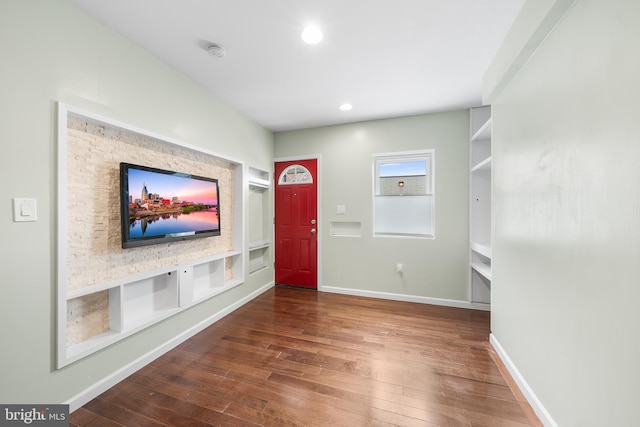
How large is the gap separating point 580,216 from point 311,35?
2040mm

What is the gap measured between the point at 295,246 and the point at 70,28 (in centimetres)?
325

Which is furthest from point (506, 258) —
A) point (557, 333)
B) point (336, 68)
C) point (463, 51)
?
point (336, 68)

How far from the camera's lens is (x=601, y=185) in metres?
1.04

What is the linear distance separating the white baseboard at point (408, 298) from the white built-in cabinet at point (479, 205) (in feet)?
0.26

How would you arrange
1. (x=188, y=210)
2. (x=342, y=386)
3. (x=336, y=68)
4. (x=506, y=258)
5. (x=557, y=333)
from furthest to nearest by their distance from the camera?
(x=188, y=210) < (x=336, y=68) < (x=506, y=258) < (x=342, y=386) < (x=557, y=333)

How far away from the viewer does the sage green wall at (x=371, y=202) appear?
323 cm

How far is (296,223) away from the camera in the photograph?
3992 millimetres

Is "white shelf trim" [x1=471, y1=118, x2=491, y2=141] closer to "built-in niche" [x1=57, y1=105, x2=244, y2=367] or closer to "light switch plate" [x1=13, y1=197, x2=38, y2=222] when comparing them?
"built-in niche" [x1=57, y1=105, x2=244, y2=367]

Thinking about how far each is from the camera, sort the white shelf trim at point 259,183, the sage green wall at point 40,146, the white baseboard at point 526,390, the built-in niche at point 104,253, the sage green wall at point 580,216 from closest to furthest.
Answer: the sage green wall at point 580,216 → the sage green wall at point 40,146 → the white baseboard at point 526,390 → the built-in niche at point 104,253 → the white shelf trim at point 259,183

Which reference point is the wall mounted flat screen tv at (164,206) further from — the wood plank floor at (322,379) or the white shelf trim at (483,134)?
the white shelf trim at (483,134)

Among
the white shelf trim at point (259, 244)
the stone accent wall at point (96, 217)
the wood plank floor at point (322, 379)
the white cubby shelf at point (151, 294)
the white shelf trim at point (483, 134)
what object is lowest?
the wood plank floor at point (322, 379)

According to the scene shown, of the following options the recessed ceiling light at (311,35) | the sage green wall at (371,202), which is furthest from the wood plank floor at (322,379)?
the recessed ceiling light at (311,35)

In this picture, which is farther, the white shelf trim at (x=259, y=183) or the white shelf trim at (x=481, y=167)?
the white shelf trim at (x=259, y=183)

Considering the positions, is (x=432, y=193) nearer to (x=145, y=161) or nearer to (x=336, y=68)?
(x=336, y=68)
